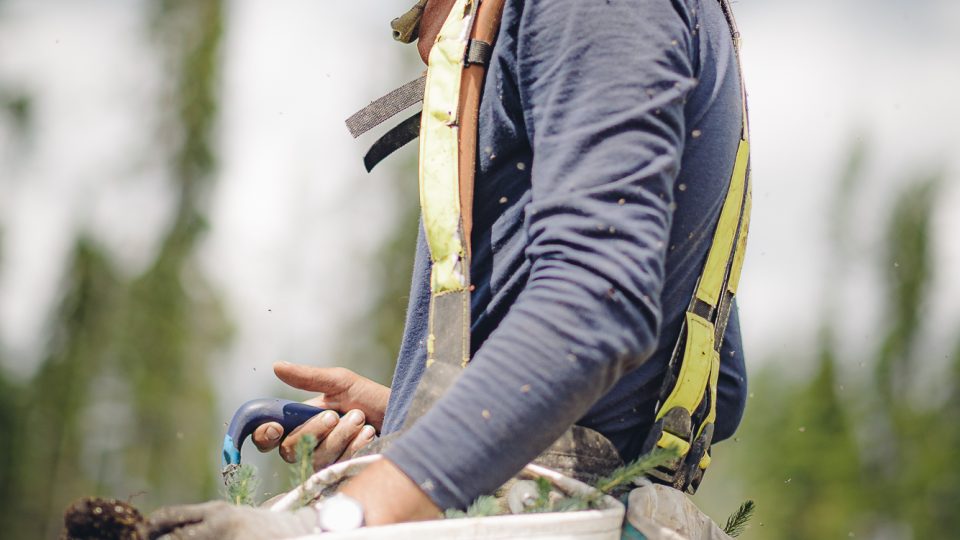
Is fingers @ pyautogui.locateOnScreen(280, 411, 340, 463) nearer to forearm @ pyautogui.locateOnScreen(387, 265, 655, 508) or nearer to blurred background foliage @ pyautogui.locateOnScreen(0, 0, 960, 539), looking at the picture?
forearm @ pyautogui.locateOnScreen(387, 265, 655, 508)

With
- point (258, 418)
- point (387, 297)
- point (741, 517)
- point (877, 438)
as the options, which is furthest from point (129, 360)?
point (741, 517)

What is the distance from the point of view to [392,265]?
31.6m

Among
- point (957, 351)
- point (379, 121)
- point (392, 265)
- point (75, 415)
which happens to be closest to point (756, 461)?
point (957, 351)

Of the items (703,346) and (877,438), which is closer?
(703,346)

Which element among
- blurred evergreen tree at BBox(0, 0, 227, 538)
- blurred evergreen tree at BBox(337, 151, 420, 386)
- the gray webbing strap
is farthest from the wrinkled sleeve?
blurred evergreen tree at BBox(0, 0, 227, 538)

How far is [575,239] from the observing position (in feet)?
5.97

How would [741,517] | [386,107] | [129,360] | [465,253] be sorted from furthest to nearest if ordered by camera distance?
1. [129,360]
2. [386,107]
3. [741,517]
4. [465,253]

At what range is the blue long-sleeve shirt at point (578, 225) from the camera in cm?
174

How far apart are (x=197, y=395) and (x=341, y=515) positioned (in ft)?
112

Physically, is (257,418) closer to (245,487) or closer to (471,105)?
(245,487)

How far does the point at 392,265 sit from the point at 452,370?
29746 mm

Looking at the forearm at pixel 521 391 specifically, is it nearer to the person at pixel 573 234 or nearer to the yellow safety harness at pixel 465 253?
the person at pixel 573 234

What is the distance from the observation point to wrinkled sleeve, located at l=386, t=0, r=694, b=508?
173cm

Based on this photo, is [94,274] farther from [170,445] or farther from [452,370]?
[452,370]
